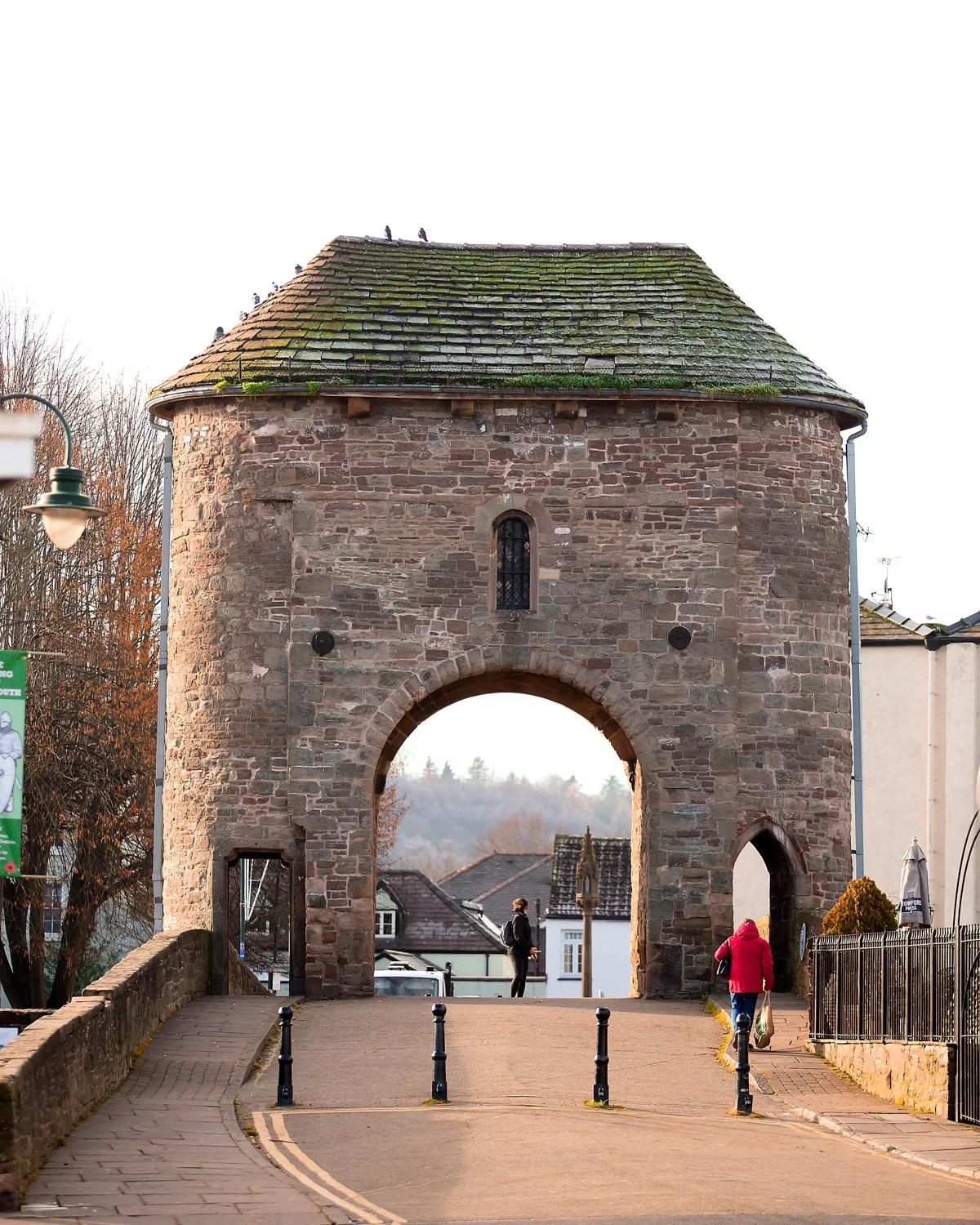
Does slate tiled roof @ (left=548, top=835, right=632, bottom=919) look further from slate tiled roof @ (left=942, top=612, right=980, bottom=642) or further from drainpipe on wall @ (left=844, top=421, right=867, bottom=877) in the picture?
drainpipe on wall @ (left=844, top=421, right=867, bottom=877)

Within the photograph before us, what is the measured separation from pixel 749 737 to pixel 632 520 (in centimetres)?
292

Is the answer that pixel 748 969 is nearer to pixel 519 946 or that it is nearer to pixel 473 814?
pixel 519 946

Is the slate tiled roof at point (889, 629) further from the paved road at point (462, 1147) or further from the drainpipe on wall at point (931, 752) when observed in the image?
the paved road at point (462, 1147)

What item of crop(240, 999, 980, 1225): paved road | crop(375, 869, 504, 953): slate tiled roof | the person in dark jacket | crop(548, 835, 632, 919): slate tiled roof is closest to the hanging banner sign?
crop(240, 999, 980, 1225): paved road

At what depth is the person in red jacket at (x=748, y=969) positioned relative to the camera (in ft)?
58.6

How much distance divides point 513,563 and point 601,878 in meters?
32.7

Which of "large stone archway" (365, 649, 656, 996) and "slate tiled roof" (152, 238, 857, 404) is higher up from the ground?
"slate tiled roof" (152, 238, 857, 404)

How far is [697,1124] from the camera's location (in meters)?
14.2

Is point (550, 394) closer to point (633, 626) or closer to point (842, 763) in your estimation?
point (633, 626)

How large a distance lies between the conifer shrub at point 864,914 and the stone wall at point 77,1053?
6.54m

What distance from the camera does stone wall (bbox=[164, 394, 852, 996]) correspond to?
23062 mm

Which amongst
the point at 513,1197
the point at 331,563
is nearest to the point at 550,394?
the point at 331,563

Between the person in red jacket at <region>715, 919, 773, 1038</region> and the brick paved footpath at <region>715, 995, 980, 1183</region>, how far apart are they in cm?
54

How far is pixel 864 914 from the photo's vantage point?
19.3m
